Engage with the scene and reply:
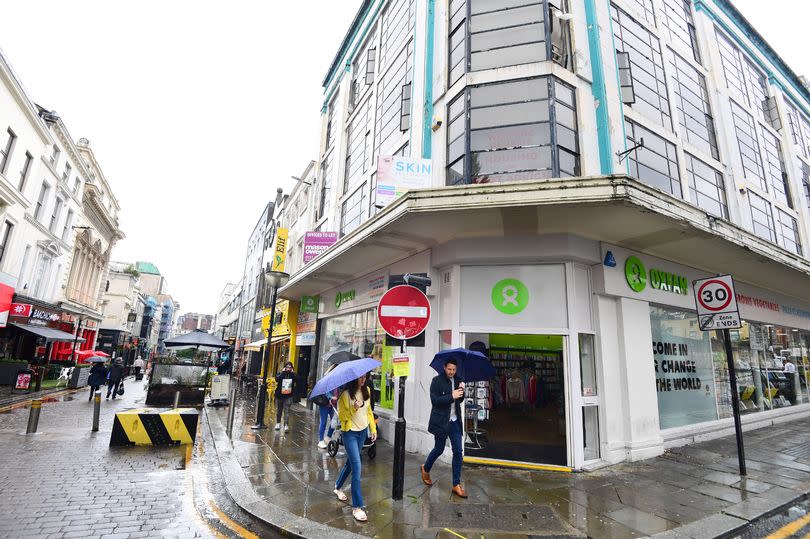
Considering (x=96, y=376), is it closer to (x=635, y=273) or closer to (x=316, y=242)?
(x=316, y=242)

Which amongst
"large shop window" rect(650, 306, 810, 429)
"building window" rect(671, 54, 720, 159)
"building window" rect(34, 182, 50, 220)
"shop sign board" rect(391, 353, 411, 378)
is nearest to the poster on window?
"large shop window" rect(650, 306, 810, 429)

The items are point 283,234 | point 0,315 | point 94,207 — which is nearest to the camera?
point 0,315

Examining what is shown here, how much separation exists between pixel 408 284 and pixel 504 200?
2.14 metres

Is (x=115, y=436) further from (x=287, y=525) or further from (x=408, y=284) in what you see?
(x=408, y=284)

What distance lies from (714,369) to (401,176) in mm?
9477

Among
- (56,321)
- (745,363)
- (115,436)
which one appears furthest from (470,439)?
(56,321)

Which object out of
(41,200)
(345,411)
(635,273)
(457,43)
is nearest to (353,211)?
(457,43)

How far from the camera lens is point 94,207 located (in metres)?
31.0

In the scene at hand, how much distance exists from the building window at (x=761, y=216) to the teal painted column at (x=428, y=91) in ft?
41.8

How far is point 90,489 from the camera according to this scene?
5.25 meters

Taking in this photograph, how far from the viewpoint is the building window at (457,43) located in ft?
33.1

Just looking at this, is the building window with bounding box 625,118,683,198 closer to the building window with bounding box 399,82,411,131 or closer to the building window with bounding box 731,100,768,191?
the building window with bounding box 731,100,768,191

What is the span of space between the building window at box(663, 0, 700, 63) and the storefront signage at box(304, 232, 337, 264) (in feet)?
46.6

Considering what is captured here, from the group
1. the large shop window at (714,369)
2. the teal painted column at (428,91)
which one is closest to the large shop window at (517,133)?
the teal painted column at (428,91)
